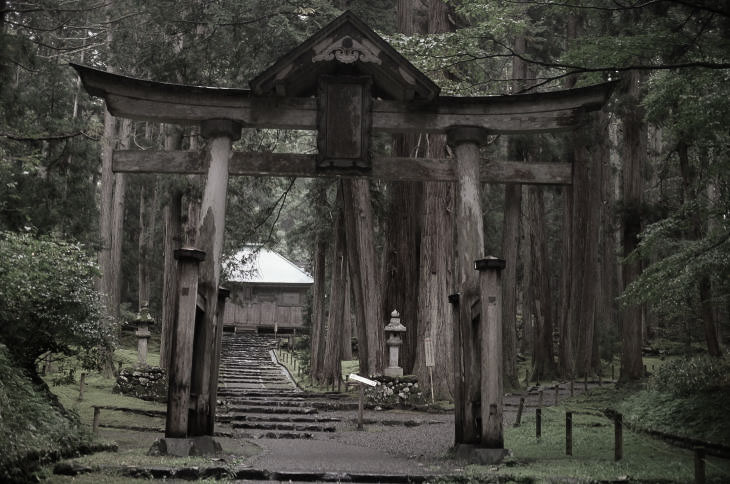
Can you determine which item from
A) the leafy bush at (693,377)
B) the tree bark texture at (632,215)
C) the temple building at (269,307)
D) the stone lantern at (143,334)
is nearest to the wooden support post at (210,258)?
the leafy bush at (693,377)

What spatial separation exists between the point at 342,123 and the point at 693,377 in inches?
307

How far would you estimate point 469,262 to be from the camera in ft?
32.9

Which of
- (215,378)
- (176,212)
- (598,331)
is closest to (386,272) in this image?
(176,212)

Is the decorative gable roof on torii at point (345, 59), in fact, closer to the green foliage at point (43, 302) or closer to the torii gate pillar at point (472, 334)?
the torii gate pillar at point (472, 334)

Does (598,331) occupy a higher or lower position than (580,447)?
higher

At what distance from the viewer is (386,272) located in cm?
2178

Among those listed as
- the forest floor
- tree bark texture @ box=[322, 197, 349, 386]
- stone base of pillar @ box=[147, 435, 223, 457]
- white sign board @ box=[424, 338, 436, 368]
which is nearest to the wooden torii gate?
stone base of pillar @ box=[147, 435, 223, 457]

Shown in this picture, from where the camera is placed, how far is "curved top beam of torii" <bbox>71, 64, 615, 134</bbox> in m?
10.6

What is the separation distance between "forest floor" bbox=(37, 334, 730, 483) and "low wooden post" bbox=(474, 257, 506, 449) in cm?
66

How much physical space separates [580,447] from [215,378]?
18.1ft

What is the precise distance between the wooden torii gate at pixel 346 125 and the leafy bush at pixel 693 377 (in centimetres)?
454

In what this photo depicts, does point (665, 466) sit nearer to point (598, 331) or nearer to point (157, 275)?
point (598, 331)

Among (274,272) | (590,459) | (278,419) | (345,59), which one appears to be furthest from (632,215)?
(274,272)

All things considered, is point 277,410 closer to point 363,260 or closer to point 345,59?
point 363,260
